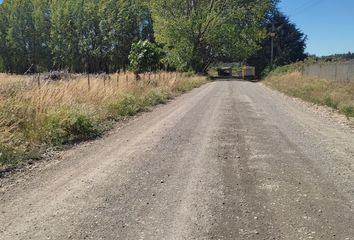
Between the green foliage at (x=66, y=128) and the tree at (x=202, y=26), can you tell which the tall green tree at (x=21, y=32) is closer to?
the tree at (x=202, y=26)

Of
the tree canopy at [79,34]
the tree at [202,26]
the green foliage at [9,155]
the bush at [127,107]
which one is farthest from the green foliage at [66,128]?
the tree canopy at [79,34]

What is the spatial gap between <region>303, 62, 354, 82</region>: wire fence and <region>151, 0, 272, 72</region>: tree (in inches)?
532

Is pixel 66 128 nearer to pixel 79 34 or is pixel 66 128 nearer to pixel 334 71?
pixel 334 71

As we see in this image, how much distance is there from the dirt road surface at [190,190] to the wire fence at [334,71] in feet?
73.5

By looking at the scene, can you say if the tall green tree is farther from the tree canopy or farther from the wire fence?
the wire fence

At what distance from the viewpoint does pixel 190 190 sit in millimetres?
6289

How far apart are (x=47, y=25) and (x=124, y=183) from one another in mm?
70913

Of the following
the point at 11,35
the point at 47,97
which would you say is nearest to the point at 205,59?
the point at 11,35

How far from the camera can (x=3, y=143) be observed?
27.8ft

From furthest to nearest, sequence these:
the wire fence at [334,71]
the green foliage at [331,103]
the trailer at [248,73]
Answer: the trailer at [248,73] → the wire fence at [334,71] → the green foliage at [331,103]

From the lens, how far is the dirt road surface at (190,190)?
4.90 metres

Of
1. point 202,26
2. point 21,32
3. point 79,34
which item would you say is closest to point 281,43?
point 202,26

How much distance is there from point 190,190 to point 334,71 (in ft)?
105

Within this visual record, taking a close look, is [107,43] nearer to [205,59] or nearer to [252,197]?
[205,59]
